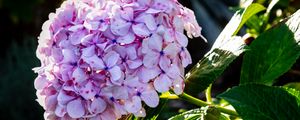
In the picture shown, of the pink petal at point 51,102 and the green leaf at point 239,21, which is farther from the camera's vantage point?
the green leaf at point 239,21

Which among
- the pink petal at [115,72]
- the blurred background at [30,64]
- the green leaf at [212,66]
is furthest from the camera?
the blurred background at [30,64]

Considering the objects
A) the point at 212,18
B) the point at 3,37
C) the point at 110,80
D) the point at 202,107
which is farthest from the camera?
the point at 3,37

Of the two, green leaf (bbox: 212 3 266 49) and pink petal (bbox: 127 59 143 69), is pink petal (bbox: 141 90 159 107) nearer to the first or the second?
pink petal (bbox: 127 59 143 69)

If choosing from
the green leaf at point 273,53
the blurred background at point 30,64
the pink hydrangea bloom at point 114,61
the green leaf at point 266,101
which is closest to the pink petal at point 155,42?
the pink hydrangea bloom at point 114,61

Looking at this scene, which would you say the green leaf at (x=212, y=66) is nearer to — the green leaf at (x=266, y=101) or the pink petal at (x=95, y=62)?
the green leaf at (x=266, y=101)

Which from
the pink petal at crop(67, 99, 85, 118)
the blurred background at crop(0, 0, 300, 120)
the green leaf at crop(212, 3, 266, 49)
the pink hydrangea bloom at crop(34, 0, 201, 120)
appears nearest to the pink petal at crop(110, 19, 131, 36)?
the pink hydrangea bloom at crop(34, 0, 201, 120)

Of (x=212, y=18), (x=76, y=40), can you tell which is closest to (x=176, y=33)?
(x=76, y=40)

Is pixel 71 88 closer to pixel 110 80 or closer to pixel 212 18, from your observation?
pixel 110 80
